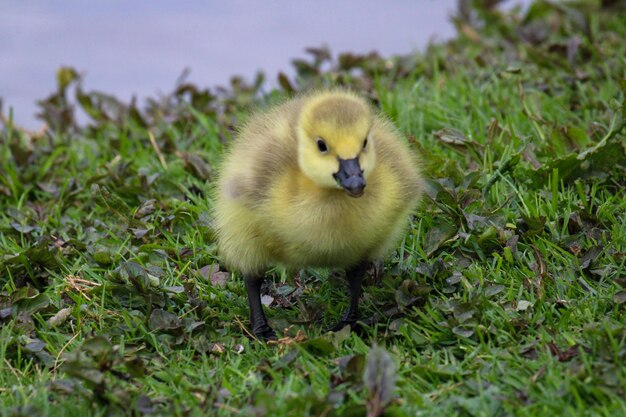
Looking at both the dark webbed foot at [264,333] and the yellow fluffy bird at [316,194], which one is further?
the dark webbed foot at [264,333]

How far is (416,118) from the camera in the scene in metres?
5.29

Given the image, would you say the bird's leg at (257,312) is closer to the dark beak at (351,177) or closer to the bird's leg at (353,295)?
the bird's leg at (353,295)

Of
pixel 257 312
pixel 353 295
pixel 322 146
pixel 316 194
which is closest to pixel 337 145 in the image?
pixel 322 146

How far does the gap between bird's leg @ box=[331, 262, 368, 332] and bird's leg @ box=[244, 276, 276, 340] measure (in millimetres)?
260

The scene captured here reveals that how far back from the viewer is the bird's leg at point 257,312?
360cm

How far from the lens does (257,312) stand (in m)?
3.64

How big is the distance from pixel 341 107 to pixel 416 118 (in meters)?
2.13

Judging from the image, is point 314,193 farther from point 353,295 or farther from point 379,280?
→ point 379,280

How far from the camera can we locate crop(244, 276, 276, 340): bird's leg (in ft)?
11.8

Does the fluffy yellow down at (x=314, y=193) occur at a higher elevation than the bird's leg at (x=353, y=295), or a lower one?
higher

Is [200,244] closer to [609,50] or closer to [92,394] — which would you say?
[92,394]

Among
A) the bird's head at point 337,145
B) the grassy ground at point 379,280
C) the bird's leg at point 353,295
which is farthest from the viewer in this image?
the bird's leg at point 353,295

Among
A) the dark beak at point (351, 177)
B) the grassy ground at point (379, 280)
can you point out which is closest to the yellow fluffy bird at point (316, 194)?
the dark beak at point (351, 177)

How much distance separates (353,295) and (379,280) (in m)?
0.26
